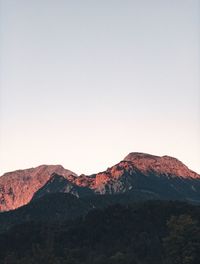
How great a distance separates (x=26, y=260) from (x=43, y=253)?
9.91 m

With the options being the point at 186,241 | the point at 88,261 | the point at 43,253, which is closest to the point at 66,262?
the point at 43,253

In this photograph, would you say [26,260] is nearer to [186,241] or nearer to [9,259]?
[9,259]

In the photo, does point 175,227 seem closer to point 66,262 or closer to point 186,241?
point 186,241

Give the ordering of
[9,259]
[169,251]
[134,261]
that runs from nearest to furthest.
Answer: [169,251] → [9,259] → [134,261]

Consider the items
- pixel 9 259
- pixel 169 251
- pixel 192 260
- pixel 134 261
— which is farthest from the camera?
pixel 134 261

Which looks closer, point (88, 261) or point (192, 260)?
point (192, 260)

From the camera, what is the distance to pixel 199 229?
16688 centimetres

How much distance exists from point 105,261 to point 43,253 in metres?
31.9

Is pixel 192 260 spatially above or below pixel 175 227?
below

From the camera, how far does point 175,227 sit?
159m

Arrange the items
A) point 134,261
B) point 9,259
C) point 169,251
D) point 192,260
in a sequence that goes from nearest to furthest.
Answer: point 192,260, point 169,251, point 9,259, point 134,261

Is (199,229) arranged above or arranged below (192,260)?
above

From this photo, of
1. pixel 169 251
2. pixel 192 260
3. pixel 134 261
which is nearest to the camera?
pixel 192 260

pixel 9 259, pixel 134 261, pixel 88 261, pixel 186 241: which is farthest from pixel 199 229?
pixel 9 259
